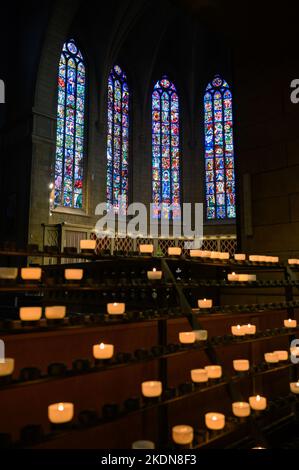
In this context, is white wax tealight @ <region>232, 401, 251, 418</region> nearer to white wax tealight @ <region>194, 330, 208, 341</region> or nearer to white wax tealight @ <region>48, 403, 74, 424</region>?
white wax tealight @ <region>194, 330, 208, 341</region>

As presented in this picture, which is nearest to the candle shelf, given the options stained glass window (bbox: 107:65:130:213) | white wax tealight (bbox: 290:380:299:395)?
white wax tealight (bbox: 290:380:299:395)

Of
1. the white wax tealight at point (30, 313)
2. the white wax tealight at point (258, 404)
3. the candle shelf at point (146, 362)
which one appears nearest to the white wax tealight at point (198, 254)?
the candle shelf at point (146, 362)

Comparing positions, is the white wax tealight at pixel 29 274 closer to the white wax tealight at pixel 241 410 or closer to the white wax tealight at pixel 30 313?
the white wax tealight at pixel 30 313

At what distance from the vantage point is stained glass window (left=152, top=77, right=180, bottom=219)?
14.5m

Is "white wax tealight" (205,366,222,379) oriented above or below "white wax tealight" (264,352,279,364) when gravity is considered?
above

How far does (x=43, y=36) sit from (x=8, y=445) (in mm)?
10568

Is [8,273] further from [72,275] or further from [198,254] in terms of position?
[198,254]

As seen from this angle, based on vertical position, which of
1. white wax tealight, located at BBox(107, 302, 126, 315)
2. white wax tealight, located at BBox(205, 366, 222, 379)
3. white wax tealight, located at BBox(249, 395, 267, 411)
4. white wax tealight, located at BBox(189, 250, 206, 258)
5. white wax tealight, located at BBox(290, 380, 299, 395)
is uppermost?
white wax tealight, located at BBox(189, 250, 206, 258)

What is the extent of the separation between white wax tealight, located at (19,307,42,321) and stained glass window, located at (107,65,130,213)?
11.2 meters

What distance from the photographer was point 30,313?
6.61 ft

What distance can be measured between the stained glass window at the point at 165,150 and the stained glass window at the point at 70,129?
3104mm

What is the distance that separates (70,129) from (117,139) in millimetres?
2041

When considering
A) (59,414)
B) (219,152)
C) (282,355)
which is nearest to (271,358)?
(282,355)
